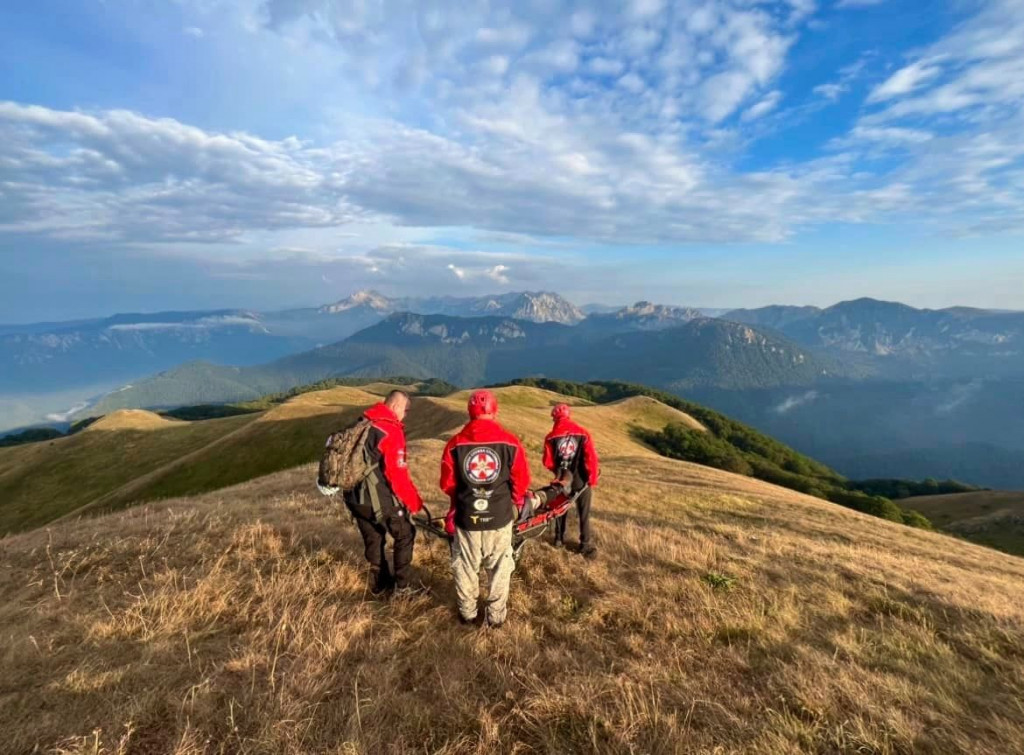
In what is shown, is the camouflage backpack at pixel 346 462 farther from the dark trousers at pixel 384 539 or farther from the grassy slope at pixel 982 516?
the grassy slope at pixel 982 516

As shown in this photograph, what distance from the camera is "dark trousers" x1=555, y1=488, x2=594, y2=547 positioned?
31.1ft

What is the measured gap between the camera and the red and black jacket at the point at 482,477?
639 centimetres

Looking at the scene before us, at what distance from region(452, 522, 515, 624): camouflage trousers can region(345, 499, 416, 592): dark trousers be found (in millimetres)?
1030

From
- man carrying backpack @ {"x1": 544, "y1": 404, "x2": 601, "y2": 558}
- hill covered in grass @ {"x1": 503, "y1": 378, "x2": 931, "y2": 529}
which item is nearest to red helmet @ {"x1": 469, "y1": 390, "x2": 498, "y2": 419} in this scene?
man carrying backpack @ {"x1": 544, "y1": 404, "x2": 601, "y2": 558}

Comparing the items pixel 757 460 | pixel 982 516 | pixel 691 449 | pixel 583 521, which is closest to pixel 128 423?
pixel 583 521

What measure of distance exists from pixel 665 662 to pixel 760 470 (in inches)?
4054

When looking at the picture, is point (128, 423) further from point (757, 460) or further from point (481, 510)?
point (757, 460)

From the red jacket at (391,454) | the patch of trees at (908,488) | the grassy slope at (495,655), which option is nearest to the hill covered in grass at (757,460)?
the patch of trees at (908,488)

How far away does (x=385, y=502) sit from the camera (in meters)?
7.06

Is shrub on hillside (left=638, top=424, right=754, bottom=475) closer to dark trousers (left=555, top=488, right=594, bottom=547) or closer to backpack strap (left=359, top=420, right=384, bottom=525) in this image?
dark trousers (left=555, top=488, right=594, bottom=547)

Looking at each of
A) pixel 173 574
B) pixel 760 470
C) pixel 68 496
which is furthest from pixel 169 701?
pixel 760 470

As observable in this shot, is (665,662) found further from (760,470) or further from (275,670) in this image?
(760,470)

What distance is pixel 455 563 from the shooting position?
645 cm

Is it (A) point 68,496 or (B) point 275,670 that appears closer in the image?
(B) point 275,670
